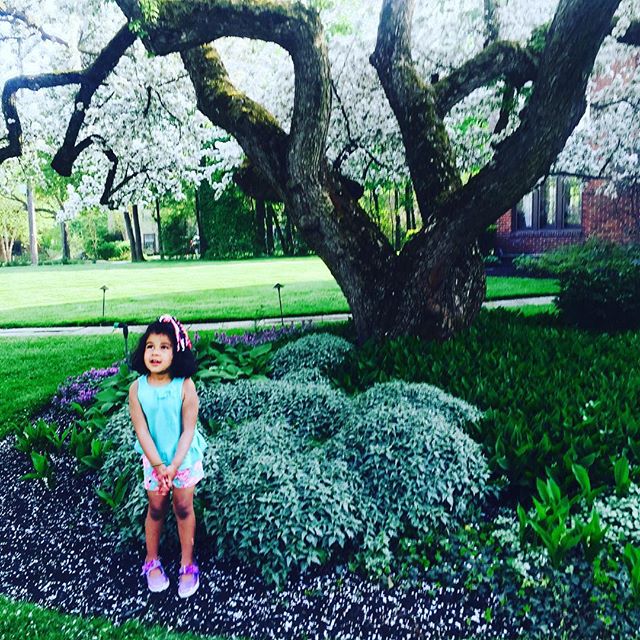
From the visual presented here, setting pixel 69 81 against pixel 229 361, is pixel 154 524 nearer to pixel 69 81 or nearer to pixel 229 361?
pixel 229 361

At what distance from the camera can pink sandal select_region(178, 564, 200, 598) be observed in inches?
120

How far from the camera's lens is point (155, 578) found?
10.3 ft

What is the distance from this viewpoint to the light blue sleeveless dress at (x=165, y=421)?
3078 mm

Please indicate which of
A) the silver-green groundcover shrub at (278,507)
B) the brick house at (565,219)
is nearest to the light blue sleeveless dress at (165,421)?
the silver-green groundcover shrub at (278,507)

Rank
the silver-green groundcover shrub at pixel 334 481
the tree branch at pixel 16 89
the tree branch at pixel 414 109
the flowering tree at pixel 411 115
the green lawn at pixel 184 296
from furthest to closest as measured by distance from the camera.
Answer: the green lawn at pixel 184 296, the tree branch at pixel 414 109, the tree branch at pixel 16 89, the flowering tree at pixel 411 115, the silver-green groundcover shrub at pixel 334 481

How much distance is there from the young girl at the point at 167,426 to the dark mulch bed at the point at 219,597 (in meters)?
0.12

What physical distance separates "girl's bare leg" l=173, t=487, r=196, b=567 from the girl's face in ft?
2.26

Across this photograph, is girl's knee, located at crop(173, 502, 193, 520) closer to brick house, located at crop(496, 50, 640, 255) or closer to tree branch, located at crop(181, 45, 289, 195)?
tree branch, located at crop(181, 45, 289, 195)

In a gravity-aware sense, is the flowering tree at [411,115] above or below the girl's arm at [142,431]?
above

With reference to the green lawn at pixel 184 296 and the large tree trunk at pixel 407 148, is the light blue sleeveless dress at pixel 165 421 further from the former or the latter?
the green lawn at pixel 184 296

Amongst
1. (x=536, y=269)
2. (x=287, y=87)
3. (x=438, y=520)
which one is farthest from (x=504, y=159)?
(x=536, y=269)

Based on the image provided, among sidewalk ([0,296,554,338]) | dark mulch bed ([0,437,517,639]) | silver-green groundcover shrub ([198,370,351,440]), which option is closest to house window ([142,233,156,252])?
sidewalk ([0,296,554,338])

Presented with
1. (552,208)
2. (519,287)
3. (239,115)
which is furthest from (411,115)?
(552,208)

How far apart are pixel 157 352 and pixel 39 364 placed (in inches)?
227
